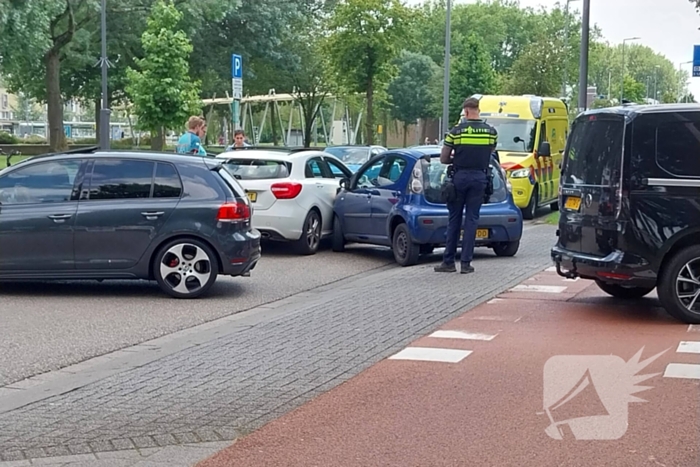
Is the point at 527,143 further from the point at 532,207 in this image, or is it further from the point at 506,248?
the point at 506,248

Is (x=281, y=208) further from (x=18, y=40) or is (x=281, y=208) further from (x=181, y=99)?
(x=18, y=40)

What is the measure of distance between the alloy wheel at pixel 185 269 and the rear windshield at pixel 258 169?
3850 millimetres

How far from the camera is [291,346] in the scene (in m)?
8.29

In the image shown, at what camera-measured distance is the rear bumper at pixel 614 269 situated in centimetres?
911

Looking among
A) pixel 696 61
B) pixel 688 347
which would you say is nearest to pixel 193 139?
pixel 688 347

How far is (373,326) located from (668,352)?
8.57 feet

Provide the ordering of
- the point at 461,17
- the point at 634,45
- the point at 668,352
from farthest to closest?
1. the point at 634,45
2. the point at 461,17
3. the point at 668,352

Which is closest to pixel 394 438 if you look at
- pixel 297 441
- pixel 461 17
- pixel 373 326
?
pixel 297 441

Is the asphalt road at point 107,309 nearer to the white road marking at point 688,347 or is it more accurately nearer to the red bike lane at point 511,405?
the red bike lane at point 511,405

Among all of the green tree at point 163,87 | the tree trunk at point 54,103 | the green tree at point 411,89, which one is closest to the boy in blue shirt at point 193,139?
the green tree at point 163,87

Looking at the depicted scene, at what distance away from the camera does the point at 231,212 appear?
11141mm

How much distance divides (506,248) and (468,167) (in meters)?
2.55

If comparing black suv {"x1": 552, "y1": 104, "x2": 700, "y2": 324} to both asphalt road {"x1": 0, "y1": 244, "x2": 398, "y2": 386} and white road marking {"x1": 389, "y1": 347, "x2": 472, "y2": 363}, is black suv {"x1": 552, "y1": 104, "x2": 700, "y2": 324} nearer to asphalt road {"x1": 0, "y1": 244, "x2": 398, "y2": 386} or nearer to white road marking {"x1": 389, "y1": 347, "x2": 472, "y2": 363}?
white road marking {"x1": 389, "y1": 347, "x2": 472, "y2": 363}

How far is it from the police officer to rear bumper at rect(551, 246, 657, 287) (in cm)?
270
